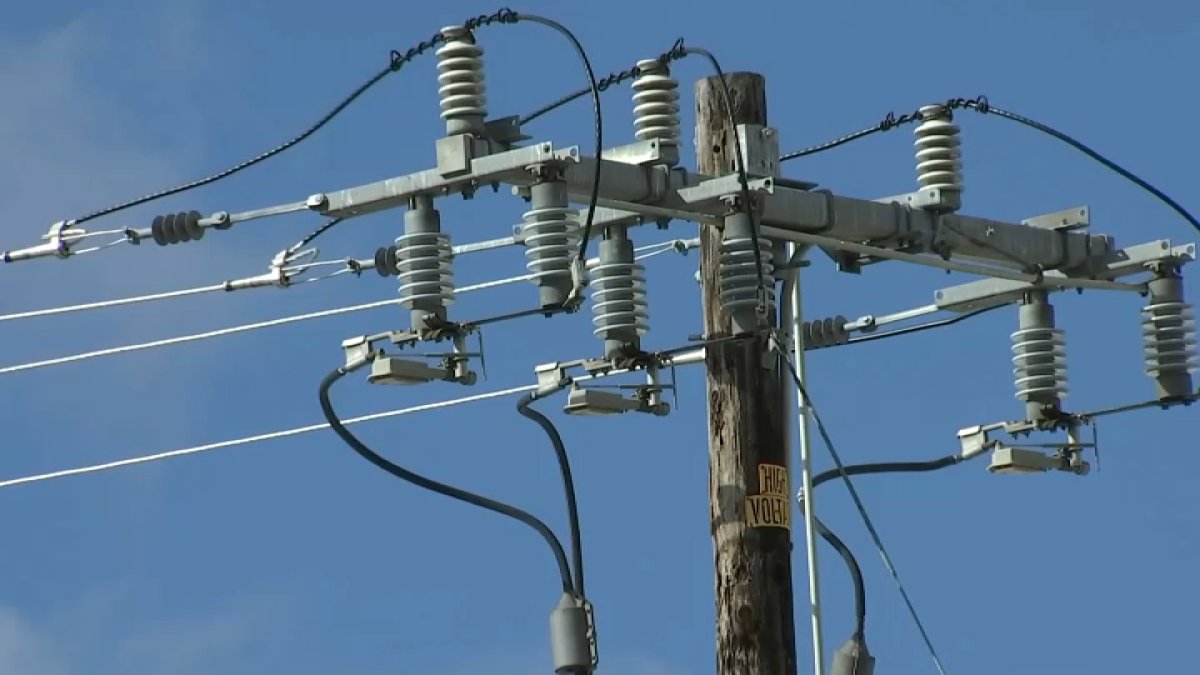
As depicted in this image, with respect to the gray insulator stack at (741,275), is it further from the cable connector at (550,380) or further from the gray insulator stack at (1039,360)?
the gray insulator stack at (1039,360)

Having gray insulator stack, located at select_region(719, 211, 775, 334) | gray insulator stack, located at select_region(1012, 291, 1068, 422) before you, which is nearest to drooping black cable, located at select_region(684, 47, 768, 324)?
gray insulator stack, located at select_region(719, 211, 775, 334)

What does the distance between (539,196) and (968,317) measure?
4704 millimetres

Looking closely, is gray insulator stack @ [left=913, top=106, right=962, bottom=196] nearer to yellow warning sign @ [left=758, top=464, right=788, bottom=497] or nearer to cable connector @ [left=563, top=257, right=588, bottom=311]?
yellow warning sign @ [left=758, top=464, right=788, bottom=497]

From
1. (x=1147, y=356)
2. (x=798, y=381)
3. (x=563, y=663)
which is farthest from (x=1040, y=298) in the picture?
(x=563, y=663)

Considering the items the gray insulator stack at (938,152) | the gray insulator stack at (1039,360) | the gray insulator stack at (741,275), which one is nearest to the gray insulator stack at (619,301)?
the gray insulator stack at (741,275)

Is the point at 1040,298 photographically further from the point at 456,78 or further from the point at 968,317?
the point at 456,78

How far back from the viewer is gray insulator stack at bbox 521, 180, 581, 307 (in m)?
17.0

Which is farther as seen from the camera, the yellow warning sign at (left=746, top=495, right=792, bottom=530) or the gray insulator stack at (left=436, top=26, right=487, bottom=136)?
the yellow warning sign at (left=746, top=495, right=792, bottom=530)

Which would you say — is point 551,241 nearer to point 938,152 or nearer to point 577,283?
point 577,283

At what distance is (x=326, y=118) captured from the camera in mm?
18016

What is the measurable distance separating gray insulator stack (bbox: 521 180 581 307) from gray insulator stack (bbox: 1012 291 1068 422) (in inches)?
154

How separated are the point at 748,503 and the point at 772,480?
0.55 feet

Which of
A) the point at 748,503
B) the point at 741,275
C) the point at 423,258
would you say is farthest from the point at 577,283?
the point at 748,503

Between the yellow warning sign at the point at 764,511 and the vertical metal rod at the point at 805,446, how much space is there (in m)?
0.86
